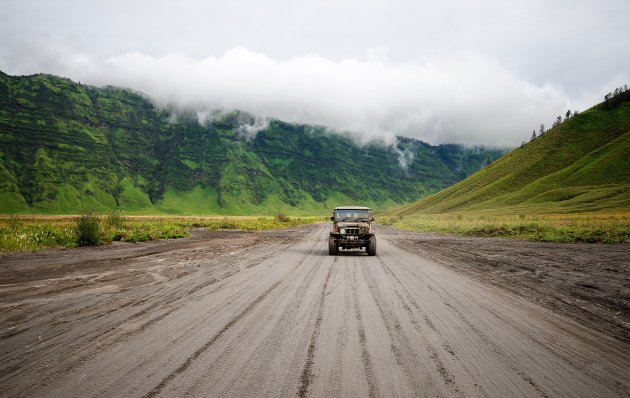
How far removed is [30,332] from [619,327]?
1113cm

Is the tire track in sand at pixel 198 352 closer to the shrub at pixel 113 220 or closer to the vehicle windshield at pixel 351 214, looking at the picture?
the vehicle windshield at pixel 351 214

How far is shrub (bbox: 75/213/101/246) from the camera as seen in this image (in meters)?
23.0

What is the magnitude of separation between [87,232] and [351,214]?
16942mm

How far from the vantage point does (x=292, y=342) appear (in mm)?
5938

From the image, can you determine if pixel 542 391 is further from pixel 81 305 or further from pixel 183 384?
pixel 81 305

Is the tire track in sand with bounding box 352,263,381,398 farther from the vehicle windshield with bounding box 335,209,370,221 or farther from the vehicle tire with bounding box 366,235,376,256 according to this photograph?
the vehicle windshield with bounding box 335,209,370,221

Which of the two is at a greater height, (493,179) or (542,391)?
(493,179)

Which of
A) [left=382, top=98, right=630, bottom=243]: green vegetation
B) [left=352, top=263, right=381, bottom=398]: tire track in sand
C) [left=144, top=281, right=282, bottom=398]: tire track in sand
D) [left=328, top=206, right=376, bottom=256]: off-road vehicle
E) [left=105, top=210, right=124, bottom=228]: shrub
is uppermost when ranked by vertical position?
[left=382, top=98, right=630, bottom=243]: green vegetation

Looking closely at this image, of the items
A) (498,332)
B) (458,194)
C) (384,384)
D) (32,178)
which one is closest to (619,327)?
(498,332)

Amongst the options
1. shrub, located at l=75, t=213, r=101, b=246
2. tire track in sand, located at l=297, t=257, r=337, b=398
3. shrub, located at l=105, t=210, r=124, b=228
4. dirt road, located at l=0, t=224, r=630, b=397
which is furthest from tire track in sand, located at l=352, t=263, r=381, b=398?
shrub, located at l=105, t=210, r=124, b=228

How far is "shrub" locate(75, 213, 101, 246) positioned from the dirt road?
1241 cm

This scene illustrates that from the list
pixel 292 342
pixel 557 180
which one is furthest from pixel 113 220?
pixel 557 180

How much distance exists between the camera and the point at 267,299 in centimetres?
903

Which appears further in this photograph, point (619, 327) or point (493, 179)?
point (493, 179)
